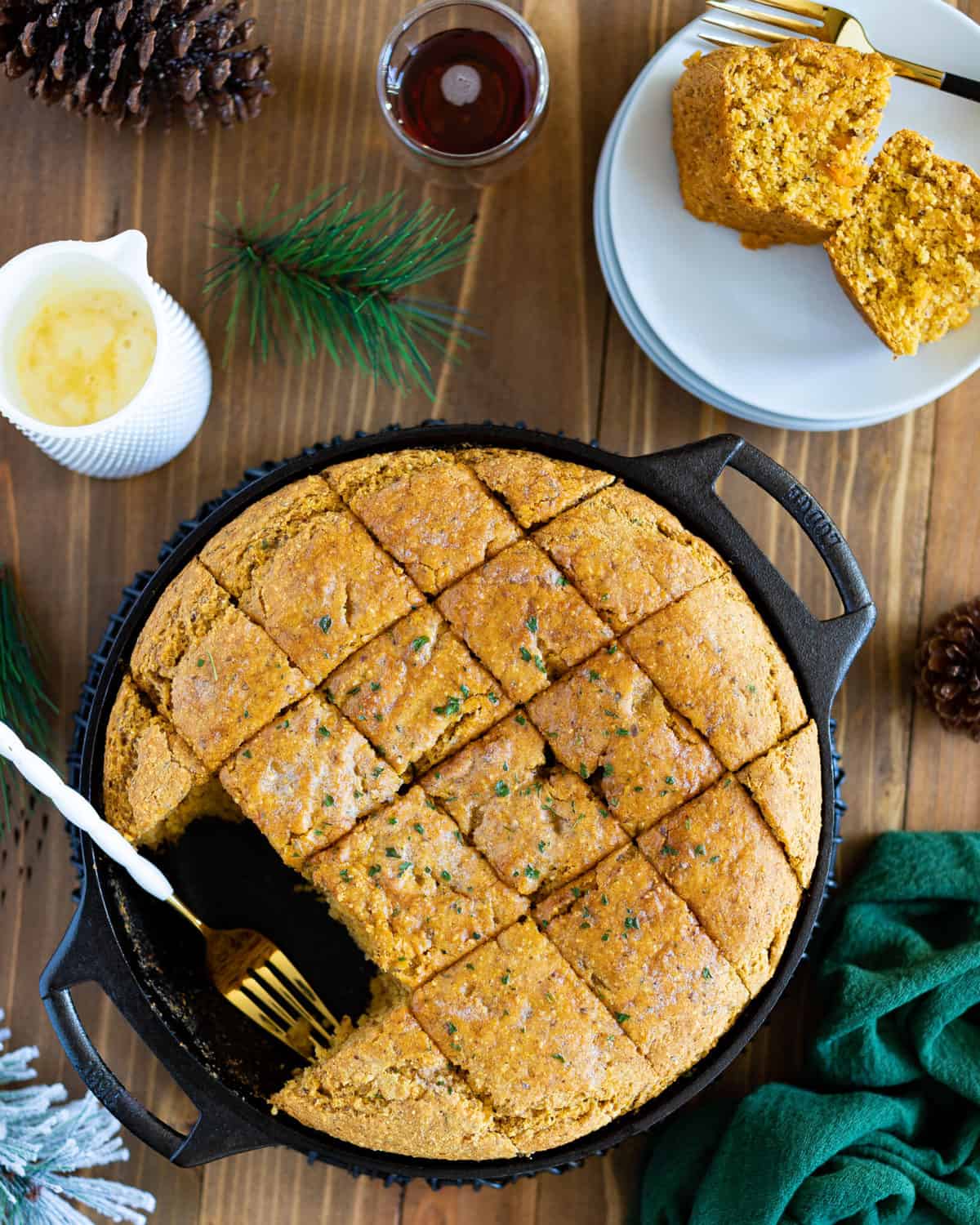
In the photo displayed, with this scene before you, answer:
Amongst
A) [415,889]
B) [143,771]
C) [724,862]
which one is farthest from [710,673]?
[143,771]

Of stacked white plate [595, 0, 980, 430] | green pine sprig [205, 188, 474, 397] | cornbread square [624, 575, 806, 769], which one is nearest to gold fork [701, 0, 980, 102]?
stacked white plate [595, 0, 980, 430]

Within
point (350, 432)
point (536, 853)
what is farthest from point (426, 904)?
point (350, 432)

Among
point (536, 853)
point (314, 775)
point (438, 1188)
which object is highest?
point (314, 775)

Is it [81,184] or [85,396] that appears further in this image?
[81,184]

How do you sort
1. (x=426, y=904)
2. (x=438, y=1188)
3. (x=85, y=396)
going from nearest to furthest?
(x=426, y=904) → (x=85, y=396) → (x=438, y=1188)

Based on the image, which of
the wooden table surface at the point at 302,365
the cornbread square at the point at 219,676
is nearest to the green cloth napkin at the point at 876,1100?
the wooden table surface at the point at 302,365

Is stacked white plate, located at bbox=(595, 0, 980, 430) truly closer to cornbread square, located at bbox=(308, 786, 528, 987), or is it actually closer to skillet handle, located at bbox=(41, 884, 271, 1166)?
cornbread square, located at bbox=(308, 786, 528, 987)

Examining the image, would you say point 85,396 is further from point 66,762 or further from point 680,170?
point 680,170

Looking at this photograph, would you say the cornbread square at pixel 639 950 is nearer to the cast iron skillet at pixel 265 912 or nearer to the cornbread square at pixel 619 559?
the cast iron skillet at pixel 265 912
